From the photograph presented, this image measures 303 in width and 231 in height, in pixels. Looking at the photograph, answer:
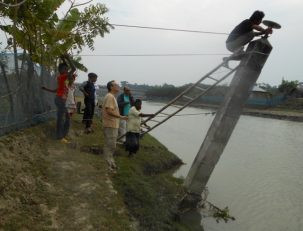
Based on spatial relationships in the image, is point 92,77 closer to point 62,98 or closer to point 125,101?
point 125,101

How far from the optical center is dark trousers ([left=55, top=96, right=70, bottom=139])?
9094 mm

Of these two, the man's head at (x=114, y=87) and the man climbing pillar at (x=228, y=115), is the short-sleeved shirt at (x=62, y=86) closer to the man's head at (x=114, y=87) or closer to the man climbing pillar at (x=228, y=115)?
the man's head at (x=114, y=87)

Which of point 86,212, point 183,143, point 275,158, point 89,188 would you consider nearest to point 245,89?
point 89,188

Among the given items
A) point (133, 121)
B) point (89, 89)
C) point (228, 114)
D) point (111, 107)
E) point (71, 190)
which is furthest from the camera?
point (89, 89)

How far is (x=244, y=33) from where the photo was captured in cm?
900

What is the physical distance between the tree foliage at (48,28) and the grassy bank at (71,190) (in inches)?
83.7

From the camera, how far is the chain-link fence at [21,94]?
774 centimetres

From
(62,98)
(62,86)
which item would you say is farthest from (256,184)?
(62,86)

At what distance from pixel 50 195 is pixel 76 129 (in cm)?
513

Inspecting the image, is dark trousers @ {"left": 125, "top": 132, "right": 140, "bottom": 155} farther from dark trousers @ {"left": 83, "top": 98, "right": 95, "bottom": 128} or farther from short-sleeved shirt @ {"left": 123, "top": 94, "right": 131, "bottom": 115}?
dark trousers @ {"left": 83, "top": 98, "right": 95, "bottom": 128}

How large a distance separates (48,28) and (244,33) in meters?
4.66

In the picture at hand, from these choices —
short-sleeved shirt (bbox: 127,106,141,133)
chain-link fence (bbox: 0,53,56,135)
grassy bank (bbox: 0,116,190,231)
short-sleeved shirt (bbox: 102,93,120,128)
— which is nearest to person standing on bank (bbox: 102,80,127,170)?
short-sleeved shirt (bbox: 102,93,120,128)

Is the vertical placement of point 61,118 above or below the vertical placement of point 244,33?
below

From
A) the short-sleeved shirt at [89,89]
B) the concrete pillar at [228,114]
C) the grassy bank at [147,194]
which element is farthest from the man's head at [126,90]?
the concrete pillar at [228,114]
